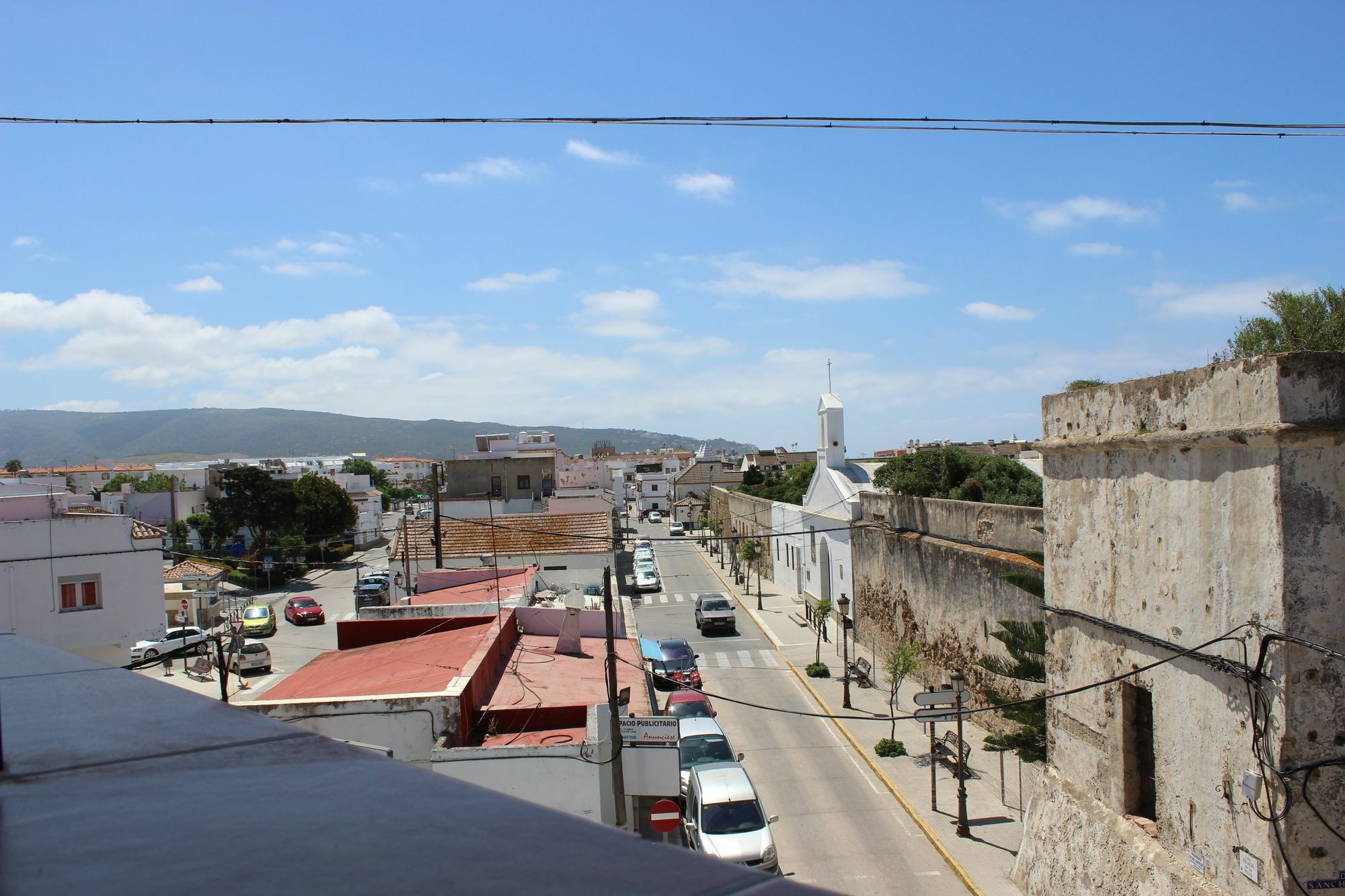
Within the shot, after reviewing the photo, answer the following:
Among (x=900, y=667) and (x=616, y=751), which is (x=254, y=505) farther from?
(x=616, y=751)

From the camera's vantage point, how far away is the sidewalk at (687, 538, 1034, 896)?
1345 cm

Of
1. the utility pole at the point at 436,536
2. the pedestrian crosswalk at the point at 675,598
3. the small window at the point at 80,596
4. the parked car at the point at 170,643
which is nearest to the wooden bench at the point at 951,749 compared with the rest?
A: the utility pole at the point at 436,536

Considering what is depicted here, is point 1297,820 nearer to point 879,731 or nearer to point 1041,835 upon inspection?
point 1041,835

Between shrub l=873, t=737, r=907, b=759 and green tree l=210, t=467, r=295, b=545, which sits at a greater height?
green tree l=210, t=467, r=295, b=545

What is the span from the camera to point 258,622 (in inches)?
1336

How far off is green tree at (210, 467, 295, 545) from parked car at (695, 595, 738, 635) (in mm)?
29467

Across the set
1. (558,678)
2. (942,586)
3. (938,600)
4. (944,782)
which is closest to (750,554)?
(938,600)

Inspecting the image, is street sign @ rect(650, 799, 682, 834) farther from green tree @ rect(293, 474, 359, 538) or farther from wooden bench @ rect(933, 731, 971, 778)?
green tree @ rect(293, 474, 359, 538)

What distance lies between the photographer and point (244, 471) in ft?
166

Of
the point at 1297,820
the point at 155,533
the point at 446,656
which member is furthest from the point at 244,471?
the point at 1297,820

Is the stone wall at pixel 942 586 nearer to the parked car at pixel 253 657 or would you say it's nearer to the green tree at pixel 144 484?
the parked car at pixel 253 657

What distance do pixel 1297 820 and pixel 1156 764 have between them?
1.73 meters

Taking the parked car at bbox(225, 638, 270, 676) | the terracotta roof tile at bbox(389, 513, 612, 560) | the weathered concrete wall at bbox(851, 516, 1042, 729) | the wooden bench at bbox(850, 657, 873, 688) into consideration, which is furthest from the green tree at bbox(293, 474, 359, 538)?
the wooden bench at bbox(850, 657, 873, 688)

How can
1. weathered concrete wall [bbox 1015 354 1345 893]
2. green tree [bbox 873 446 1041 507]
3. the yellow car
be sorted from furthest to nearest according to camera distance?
the yellow car
green tree [bbox 873 446 1041 507]
weathered concrete wall [bbox 1015 354 1345 893]
